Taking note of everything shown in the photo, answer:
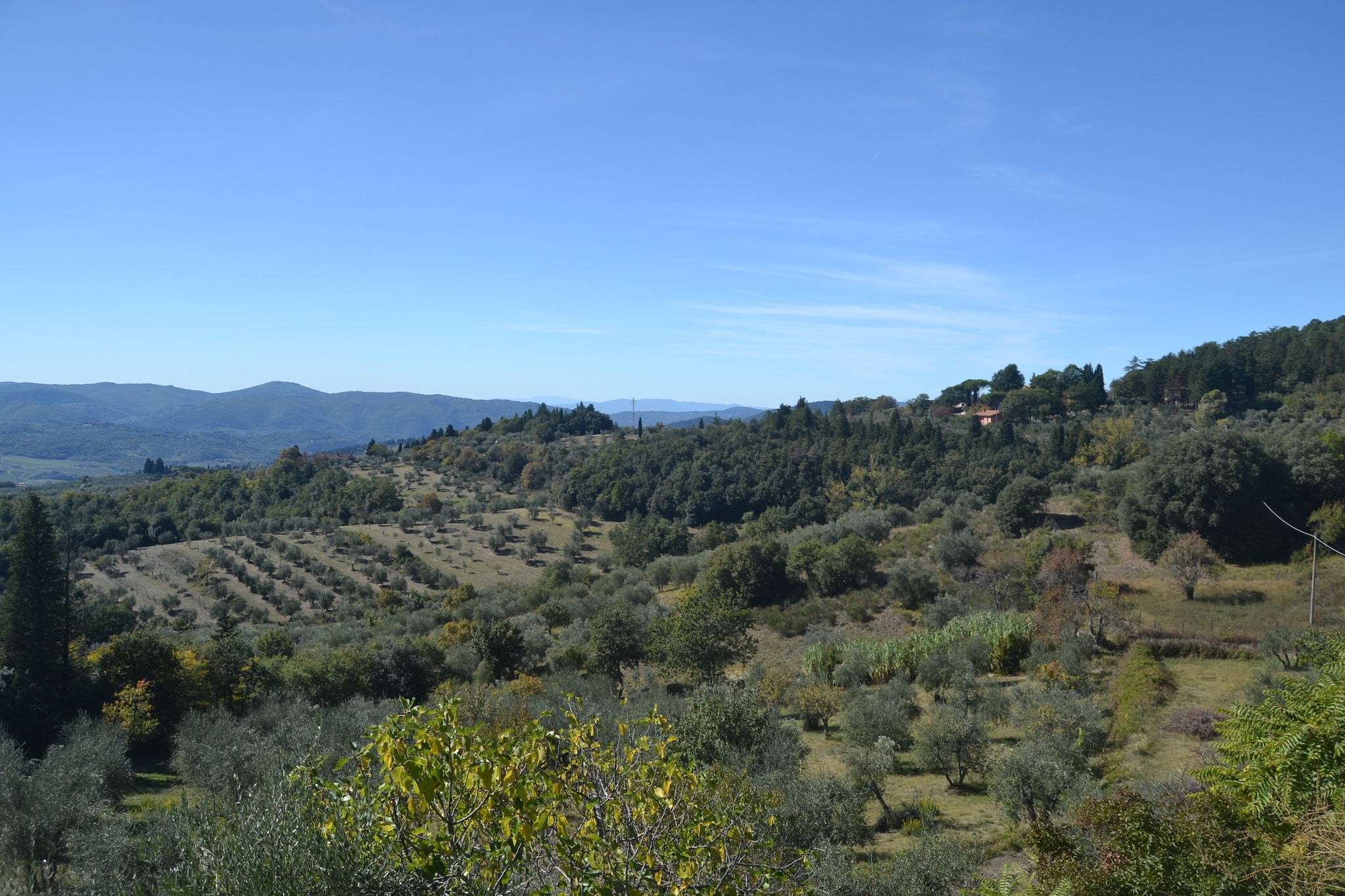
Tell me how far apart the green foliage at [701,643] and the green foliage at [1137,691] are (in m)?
10.3

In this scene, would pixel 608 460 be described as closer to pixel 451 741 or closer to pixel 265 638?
pixel 265 638

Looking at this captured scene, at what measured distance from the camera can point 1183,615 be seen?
2275 cm

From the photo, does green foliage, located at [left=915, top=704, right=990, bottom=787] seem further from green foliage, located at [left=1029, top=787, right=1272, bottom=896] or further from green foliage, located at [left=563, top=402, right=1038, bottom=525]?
green foliage, located at [left=563, top=402, right=1038, bottom=525]

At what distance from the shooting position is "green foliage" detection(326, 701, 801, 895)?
363 centimetres

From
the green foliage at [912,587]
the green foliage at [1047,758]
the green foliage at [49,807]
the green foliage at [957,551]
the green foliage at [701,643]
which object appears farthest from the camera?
the green foliage at [957,551]

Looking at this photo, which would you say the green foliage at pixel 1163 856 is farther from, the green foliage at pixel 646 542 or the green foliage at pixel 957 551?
the green foliage at pixel 646 542

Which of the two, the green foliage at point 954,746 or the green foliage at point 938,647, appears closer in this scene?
the green foliage at point 954,746

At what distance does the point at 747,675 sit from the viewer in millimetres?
24172

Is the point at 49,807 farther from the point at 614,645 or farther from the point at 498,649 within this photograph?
the point at 614,645

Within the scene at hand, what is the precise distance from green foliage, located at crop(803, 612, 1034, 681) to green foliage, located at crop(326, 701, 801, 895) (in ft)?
64.6

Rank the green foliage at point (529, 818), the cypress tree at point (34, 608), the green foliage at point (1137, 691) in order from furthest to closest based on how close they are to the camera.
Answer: the cypress tree at point (34, 608) < the green foliage at point (1137, 691) < the green foliage at point (529, 818)

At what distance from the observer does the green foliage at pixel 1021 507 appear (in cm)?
3566

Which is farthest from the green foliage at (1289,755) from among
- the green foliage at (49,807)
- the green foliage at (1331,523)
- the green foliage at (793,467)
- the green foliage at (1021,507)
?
the green foliage at (793,467)

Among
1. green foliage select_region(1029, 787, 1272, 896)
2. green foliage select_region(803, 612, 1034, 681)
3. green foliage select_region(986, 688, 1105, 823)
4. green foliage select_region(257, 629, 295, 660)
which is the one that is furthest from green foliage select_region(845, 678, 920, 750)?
green foliage select_region(257, 629, 295, 660)
